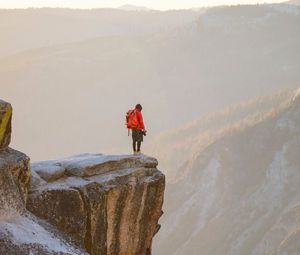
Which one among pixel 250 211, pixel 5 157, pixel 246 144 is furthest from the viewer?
pixel 246 144

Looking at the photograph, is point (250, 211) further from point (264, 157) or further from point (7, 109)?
point (7, 109)

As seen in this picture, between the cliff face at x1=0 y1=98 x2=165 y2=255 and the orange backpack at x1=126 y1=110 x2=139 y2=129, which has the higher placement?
the orange backpack at x1=126 y1=110 x2=139 y2=129

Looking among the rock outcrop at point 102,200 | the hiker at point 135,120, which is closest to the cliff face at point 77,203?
the rock outcrop at point 102,200

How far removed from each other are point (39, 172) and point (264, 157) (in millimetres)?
115698

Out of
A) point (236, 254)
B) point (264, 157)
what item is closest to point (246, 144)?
point (264, 157)

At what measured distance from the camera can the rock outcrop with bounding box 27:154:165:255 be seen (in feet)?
56.7

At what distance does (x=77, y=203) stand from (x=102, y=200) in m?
1.07

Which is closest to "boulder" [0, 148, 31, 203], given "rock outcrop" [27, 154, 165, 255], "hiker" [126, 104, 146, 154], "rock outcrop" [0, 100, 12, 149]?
"rock outcrop" [0, 100, 12, 149]

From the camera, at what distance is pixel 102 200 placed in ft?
60.4

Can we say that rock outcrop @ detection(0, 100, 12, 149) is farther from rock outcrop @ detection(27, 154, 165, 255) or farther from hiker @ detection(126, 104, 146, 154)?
hiker @ detection(126, 104, 146, 154)

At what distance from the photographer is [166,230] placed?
119500 mm

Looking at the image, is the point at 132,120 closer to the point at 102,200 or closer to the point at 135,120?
the point at 135,120

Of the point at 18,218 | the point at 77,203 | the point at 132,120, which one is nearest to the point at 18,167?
the point at 18,218

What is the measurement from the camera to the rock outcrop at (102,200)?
17281 millimetres
